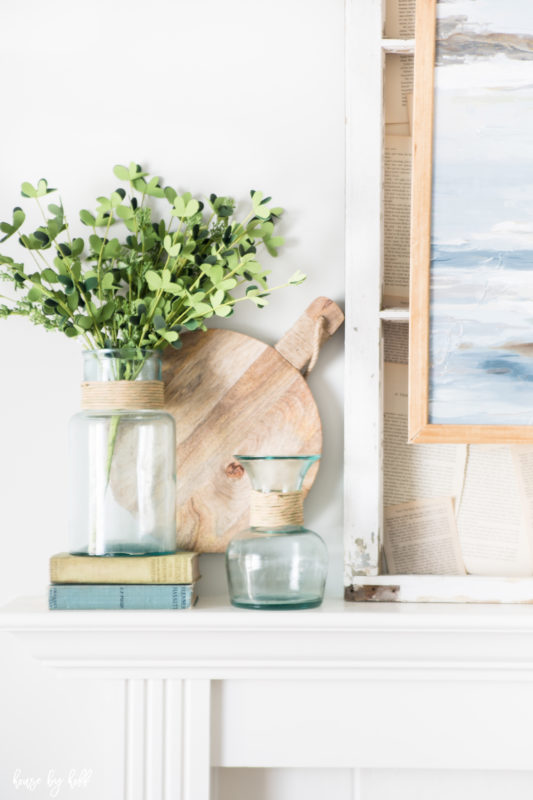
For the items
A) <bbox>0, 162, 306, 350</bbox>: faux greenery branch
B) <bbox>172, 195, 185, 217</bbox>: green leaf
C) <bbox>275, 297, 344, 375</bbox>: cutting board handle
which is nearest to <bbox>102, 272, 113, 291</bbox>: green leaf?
<bbox>0, 162, 306, 350</bbox>: faux greenery branch

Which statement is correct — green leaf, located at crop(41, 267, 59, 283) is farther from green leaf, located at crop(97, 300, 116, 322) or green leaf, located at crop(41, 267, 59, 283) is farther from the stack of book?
the stack of book

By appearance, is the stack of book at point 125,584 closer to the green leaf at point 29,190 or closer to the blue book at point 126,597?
the blue book at point 126,597

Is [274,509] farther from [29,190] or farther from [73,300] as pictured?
[29,190]

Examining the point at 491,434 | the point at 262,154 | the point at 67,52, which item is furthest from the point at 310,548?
the point at 67,52

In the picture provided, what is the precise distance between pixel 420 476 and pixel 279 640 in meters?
0.31

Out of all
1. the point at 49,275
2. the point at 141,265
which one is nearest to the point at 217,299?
the point at 141,265

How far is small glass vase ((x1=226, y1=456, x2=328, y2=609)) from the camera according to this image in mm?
991

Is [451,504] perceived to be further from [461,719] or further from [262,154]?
[262,154]

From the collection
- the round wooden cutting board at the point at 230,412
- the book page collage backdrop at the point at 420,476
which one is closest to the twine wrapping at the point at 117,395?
the round wooden cutting board at the point at 230,412

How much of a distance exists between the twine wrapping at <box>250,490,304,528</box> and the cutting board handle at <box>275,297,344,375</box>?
0.70 ft

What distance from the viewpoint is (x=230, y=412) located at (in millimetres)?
1125

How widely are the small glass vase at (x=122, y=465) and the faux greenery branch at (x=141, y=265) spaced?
6cm

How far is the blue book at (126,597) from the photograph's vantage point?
99cm

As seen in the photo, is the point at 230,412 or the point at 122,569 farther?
the point at 230,412
